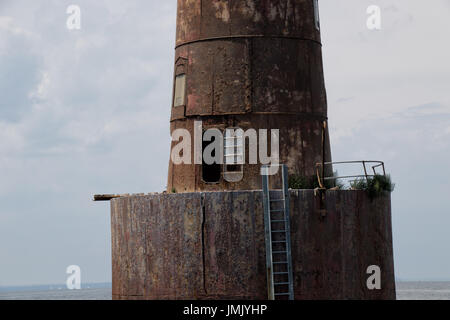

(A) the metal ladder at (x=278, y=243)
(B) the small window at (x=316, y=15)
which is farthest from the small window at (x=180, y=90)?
(A) the metal ladder at (x=278, y=243)

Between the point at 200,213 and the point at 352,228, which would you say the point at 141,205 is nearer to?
the point at 200,213

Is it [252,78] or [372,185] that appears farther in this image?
[252,78]

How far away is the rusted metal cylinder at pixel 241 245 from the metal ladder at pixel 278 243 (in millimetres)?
219

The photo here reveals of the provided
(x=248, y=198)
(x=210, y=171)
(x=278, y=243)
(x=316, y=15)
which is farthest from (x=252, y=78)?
(x=278, y=243)

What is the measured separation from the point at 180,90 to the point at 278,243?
19.5 ft

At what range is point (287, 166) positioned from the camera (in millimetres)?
22469

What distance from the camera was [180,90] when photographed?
78.6 ft

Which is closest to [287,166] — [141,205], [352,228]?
[352,228]

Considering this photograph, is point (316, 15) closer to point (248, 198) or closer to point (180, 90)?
point (180, 90)

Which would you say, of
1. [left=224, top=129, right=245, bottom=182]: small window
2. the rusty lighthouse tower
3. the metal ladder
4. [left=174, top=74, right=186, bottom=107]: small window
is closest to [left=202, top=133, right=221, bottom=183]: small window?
the rusty lighthouse tower

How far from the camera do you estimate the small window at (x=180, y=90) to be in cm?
2370

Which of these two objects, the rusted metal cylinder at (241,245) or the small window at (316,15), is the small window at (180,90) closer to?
the rusted metal cylinder at (241,245)

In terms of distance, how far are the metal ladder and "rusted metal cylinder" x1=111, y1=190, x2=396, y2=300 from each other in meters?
0.22

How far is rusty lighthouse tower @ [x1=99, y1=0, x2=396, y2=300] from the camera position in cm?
2012
